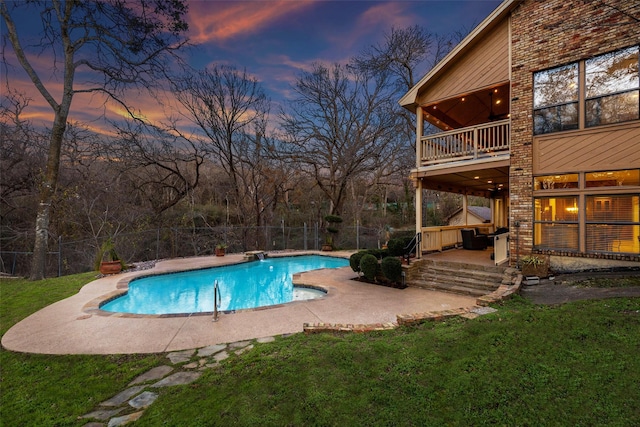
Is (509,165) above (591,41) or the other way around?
the other way around

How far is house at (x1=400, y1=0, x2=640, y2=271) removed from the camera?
6.11m

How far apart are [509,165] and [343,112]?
13100 millimetres

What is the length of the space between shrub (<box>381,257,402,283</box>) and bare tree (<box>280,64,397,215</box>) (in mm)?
10870

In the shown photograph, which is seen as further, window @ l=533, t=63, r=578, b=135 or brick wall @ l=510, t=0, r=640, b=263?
window @ l=533, t=63, r=578, b=135

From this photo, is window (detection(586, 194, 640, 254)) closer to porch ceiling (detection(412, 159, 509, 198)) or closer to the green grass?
porch ceiling (detection(412, 159, 509, 198))

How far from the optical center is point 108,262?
385 inches

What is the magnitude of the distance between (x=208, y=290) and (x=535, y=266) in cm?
941

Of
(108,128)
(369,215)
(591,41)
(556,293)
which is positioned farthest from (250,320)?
(369,215)

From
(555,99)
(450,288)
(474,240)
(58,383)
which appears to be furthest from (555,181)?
(58,383)

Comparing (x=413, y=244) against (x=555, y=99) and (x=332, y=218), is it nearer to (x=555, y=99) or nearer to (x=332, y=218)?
(x=555, y=99)

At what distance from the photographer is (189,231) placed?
1697 cm

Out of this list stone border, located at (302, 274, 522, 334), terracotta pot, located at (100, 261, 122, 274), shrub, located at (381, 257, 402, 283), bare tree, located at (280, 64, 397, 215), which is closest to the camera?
stone border, located at (302, 274, 522, 334)

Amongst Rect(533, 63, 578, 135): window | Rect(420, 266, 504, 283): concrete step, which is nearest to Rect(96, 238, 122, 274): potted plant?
Rect(420, 266, 504, 283): concrete step

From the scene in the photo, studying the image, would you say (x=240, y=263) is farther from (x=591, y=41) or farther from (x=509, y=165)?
(x=591, y=41)
